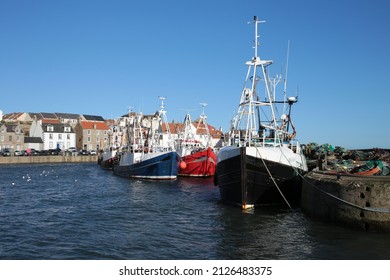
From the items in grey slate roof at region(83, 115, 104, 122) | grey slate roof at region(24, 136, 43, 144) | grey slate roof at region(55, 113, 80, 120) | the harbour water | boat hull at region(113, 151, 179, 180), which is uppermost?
grey slate roof at region(55, 113, 80, 120)

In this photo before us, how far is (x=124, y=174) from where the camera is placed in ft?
156

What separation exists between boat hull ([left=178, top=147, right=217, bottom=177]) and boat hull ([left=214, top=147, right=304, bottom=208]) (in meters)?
23.4

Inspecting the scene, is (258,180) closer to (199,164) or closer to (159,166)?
(159,166)

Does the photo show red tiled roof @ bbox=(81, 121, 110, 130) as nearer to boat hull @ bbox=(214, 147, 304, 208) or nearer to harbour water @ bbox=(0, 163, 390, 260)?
harbour water @ bbox=(0, 163, 390, 260)

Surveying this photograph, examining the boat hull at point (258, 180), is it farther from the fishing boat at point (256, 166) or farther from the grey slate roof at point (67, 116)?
the grey slate roof at point (67, 116)

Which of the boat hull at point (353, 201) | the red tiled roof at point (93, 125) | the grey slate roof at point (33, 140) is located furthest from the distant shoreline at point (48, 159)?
the boat hull at point (353, 201)

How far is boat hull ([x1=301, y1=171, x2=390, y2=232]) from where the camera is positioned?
47.7 ft

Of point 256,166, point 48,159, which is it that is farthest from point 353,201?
point 48,159

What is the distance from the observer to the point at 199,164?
45875mm

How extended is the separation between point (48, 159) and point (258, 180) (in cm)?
7150

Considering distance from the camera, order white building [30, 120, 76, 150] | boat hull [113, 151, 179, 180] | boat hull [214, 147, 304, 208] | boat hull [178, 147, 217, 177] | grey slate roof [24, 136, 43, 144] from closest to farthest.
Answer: boat hull [214, 147, 304, 208] < boat hull [113, 151, 179, 180] < boat hull [178, 147, 217, 177] < grey slate roof [24, 136, 43, 144] < white building [30, 120, 76, 150]

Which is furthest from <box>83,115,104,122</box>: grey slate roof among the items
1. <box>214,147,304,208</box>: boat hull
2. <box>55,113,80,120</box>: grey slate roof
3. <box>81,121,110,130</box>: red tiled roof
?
<box>214,147,304,208</box>: boat hull

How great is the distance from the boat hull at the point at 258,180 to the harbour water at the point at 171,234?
74 centimetres
